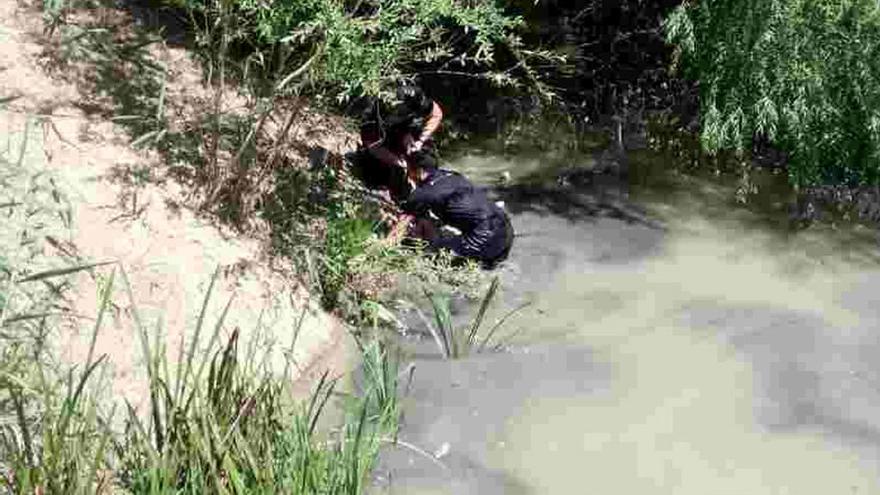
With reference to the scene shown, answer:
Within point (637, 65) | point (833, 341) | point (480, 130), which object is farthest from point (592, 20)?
point (833, 341)

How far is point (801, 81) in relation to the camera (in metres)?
6.89

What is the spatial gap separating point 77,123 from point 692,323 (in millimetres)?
3322

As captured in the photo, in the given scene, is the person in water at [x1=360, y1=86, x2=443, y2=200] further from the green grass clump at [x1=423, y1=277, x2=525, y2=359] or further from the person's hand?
the green grass clump at [x1=423, y1=277, x2=525, y2=359]

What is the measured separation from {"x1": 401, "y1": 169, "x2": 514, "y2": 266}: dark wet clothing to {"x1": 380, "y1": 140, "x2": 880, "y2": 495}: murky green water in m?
0.23

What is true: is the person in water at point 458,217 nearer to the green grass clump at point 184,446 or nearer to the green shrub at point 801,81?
the green shrub at point 801,81

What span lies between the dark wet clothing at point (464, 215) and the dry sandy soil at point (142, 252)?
101 cm

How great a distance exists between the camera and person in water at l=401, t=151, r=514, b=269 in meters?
6.77

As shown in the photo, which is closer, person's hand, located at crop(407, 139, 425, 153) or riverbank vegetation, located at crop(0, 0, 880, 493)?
riverbank vegetation, located at crop(0, 0, 880, 493)

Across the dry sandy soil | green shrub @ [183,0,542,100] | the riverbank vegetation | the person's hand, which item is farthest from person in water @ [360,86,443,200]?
the dry sandy soil

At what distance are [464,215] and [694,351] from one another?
152 cm

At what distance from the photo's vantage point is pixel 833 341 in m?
6.17

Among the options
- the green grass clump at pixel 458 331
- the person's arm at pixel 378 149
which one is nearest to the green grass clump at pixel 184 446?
the green grass clump at pixel 458 331

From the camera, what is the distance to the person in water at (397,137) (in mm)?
6754

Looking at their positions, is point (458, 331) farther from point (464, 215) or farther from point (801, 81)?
point (801, 81)
